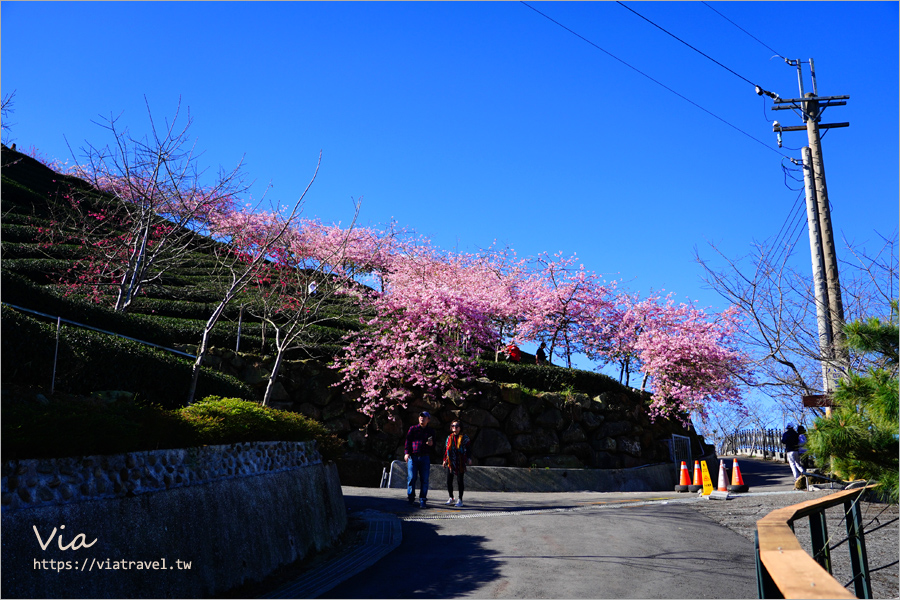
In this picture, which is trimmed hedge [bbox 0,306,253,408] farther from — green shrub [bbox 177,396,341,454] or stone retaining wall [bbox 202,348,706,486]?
stone retaining wall [bbox 202,348,706,486]

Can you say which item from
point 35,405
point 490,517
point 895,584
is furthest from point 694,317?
point 35,405

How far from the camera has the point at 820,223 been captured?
1386 centimetres

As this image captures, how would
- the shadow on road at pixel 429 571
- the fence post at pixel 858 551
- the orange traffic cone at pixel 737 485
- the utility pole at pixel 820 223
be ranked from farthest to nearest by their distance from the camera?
the orange traffic cone at pixel 737 485, the utility pole at pixel 820 223, the shadow on road at pixel 429 571, the fence post at pixel 858 551

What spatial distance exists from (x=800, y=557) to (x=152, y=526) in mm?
5416

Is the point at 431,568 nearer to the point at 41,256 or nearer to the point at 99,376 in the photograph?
the point at 99,376

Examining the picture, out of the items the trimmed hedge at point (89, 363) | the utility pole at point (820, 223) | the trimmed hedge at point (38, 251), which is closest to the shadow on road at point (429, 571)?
the trimmed hedge at point (89, 363)

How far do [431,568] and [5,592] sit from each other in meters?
4.37

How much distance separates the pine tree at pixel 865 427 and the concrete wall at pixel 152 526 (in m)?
5.74

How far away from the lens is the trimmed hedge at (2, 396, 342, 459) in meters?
5.17

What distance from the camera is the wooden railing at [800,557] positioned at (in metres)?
2.18

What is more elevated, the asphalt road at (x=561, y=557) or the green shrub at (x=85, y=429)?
the green shrub at (x=85, y=429)

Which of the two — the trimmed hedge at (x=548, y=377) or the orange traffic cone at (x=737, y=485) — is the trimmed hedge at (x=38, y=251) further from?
the orange traffic cone at (x=737, y=485)

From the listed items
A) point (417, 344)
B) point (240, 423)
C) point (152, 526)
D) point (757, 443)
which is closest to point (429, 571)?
point (240, 423)

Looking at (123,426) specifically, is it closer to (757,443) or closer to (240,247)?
(240,247)
